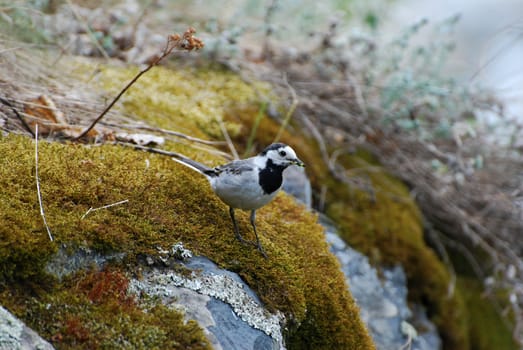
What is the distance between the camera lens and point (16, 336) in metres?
1.97

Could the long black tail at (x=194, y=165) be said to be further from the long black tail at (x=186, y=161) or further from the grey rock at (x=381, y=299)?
the grey rock at (x=381, y=299)

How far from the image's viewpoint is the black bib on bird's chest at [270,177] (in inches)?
119

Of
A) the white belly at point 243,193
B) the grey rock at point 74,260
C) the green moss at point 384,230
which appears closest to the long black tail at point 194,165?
the white belly at point 243,193

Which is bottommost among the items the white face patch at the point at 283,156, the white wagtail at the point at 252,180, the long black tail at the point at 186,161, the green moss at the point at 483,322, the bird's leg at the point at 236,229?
the green moss at the point at 483,322

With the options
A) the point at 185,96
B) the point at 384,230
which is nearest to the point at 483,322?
the point at 384,230

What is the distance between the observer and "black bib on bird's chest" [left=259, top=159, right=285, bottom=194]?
3.02 meters

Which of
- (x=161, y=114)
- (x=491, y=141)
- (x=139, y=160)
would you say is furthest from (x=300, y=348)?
(x=491, y=141)

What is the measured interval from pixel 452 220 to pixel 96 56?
394 centimetres

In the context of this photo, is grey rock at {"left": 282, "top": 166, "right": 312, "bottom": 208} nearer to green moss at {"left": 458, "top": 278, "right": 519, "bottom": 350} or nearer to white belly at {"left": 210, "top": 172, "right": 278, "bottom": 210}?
white belly at {"left": 210, "top": 172, "right": 278, "bottom": 210}

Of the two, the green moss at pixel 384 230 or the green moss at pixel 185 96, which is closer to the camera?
the green moss at pixel 185 96

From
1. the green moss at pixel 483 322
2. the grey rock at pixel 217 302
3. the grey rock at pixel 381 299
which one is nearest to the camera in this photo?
the grey rock at pixel 217 302

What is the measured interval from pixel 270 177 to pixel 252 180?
12cm

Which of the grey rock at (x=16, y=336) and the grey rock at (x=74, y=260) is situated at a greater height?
the grey rock at (x=74, y=260)

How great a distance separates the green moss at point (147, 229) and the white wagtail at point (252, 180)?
0.14 meters
